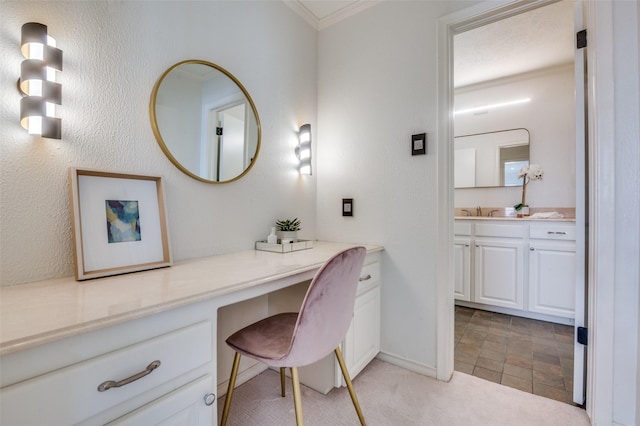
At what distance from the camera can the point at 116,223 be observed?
1.11 metres

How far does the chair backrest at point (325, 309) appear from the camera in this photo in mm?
933

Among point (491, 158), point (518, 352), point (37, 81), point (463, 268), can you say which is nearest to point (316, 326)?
point (37, 81)

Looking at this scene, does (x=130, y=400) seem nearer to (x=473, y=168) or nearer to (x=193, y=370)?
(x=193, y=370)

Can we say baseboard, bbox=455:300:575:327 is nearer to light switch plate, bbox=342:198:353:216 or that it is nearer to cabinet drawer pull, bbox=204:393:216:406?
light switch plate, bbox=342:198:353:216

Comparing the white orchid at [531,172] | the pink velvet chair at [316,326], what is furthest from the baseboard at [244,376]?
the white orchid at [531,172]

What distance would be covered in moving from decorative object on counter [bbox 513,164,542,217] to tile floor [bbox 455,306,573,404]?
1.16 meters

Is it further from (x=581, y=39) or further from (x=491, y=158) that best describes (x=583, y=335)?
(x=491, y=158)

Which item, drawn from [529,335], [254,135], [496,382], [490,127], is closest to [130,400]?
[254,135]

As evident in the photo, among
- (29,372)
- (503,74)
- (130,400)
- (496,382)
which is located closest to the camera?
(29,372)

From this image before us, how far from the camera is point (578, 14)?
1.47 metres

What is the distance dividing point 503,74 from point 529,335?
110 inches

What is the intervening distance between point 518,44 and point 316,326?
319cm

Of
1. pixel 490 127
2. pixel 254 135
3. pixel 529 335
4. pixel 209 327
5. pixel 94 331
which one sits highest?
pixel 490 127

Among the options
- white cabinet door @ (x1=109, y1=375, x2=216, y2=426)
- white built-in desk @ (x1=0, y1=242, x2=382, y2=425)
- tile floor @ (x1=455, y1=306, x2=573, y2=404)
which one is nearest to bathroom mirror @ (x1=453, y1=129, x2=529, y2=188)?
tile floor @ (x1=455, y1=306, x2=573, y2=404)
